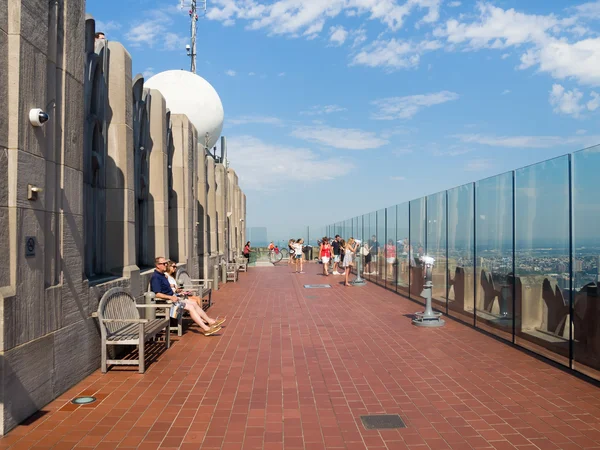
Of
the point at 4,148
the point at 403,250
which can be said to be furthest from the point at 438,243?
the point at 4,148

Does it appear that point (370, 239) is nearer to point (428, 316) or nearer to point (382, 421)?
point (428, 316)

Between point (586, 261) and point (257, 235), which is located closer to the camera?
point (586, 261)

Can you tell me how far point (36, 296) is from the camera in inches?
213

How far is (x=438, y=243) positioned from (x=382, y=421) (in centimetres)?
818

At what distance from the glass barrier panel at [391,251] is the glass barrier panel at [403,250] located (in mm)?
355

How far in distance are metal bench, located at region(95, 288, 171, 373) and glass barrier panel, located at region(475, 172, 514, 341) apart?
5447 millimetres

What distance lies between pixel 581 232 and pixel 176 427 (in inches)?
209

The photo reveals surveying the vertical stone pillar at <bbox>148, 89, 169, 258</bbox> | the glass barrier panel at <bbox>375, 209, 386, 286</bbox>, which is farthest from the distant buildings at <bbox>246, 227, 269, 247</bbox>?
the vertical stone pillar at <bbox>148, 89, 169, 258</bbox>

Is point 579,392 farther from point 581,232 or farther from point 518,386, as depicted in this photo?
point 581,232

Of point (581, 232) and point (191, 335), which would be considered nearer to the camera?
point (581, 232)

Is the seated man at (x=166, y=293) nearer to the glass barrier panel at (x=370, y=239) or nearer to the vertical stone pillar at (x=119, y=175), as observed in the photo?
the vertical stone pillar at (x=119, y=175)

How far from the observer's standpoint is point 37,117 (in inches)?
208

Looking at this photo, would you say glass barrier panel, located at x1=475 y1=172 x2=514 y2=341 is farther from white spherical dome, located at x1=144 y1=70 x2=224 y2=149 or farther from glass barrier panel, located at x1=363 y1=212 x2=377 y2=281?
white spherical dome, located at x1=144 y1=70 x2=224 y2=149

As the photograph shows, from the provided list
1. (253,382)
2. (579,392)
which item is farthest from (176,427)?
(579,392)
